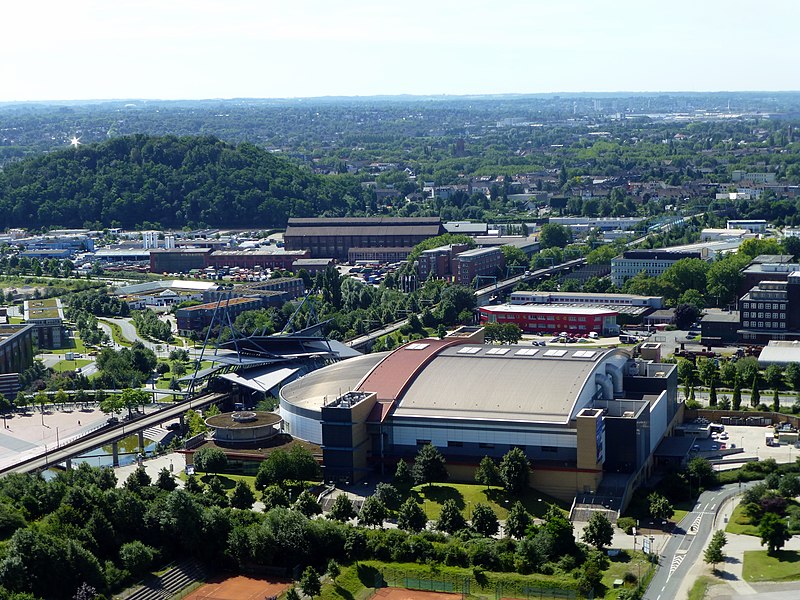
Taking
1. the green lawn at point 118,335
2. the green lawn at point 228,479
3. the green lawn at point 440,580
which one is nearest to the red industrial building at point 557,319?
the green lawn at point 118,335

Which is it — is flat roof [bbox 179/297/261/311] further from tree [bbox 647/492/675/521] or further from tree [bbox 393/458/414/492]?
tree [bbox 647/492/675/521]

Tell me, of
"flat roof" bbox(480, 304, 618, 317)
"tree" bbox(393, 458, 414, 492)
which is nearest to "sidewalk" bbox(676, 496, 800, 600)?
"tree" bbox(393, 458, 414, 492)

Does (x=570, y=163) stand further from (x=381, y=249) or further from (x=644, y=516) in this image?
(x=644, y=516)

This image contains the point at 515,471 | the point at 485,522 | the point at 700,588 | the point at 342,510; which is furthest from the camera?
the point at 515,471

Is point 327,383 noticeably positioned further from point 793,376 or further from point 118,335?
point 118,335

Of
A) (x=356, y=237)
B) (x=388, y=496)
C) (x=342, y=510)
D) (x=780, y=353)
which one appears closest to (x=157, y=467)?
(x=342, y=510)

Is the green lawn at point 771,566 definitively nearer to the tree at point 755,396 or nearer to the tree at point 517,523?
the tree at point 517,523
